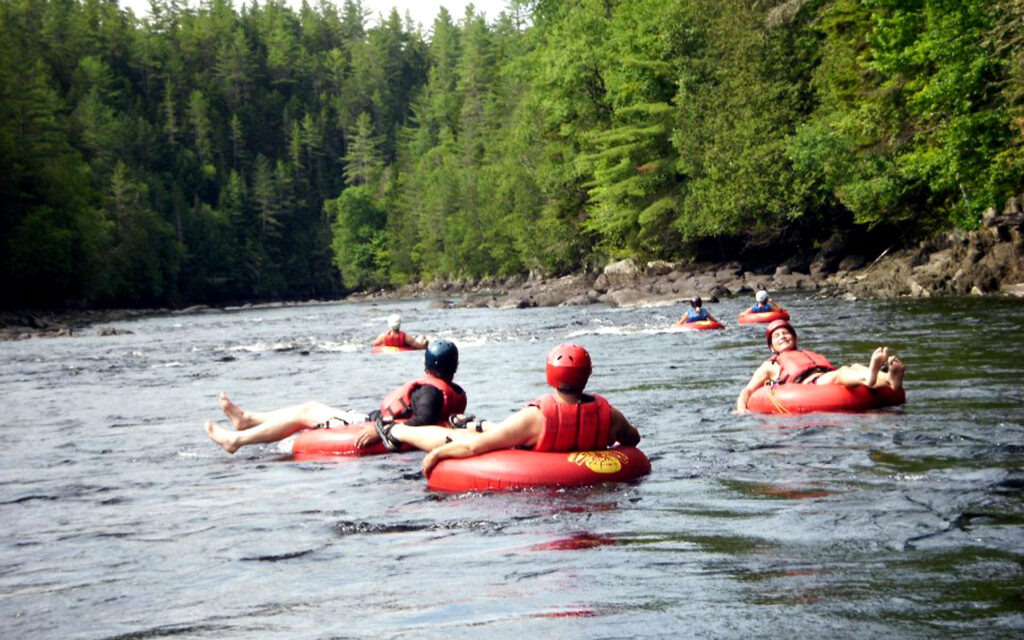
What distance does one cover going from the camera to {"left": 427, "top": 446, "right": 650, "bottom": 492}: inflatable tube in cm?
866

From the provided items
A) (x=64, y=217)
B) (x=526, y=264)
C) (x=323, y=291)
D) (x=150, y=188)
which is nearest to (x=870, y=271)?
(x=526, y=264)

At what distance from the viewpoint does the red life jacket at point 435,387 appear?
34.2 feet

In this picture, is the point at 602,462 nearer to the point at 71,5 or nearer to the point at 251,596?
the point at 251,596

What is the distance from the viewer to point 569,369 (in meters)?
8.64

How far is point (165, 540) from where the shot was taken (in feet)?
26.4

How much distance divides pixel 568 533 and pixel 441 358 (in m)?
3.28

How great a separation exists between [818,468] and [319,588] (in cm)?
453

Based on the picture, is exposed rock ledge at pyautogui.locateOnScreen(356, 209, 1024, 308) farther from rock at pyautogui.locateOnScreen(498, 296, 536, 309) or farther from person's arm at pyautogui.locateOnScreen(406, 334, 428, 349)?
person's arm at pyautogui.locateOnScreen(406, 334, 428, 349)

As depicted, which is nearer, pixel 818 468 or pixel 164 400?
pixel 818 468

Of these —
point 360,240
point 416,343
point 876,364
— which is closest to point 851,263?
point 416,343

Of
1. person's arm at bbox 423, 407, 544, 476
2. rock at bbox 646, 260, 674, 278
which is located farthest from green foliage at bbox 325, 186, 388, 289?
person's arm at bbox 423, 407, 544, 476

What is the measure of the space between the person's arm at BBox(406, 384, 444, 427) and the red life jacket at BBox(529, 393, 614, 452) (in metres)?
1.53

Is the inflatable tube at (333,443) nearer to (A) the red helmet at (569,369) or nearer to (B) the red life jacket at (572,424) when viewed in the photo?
(B) the red life jacket at (572,424)

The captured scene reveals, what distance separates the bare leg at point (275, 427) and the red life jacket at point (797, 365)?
15.8 ft
